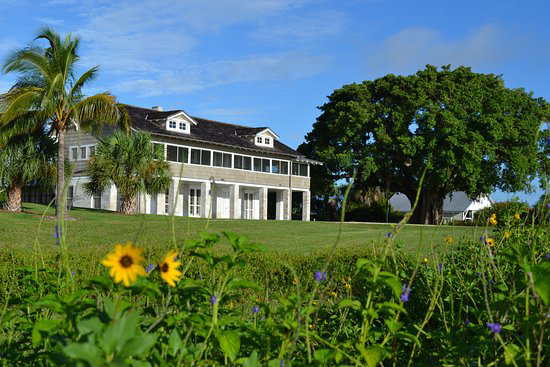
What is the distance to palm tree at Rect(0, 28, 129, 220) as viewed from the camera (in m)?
21.8

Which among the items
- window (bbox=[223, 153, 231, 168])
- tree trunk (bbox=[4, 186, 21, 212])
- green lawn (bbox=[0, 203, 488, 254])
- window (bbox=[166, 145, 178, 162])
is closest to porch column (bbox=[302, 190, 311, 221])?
window (bbox=[223, 153, 231, 168])

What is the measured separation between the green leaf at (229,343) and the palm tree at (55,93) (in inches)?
786

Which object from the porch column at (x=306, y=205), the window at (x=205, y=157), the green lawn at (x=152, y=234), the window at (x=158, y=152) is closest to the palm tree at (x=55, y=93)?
the green lawn at (x=152, y=234)

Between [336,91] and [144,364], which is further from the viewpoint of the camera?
[336,91]

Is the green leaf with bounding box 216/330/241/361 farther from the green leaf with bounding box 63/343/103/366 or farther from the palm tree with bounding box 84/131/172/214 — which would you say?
the palm tree with bounding box 84/131/172/214

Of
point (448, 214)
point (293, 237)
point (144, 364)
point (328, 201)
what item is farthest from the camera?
point (448, 214)

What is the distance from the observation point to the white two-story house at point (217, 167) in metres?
34.6

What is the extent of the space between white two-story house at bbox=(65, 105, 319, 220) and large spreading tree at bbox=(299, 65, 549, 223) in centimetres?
347

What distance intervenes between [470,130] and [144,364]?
36.0 metres

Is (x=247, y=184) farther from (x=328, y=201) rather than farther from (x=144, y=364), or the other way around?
(x=144, y=364)

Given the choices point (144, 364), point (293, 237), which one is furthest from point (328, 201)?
point (144, 364)

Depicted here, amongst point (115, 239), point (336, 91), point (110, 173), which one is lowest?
point (115, 239)

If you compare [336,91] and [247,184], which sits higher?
[336,91]

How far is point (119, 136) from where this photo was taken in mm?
28125
